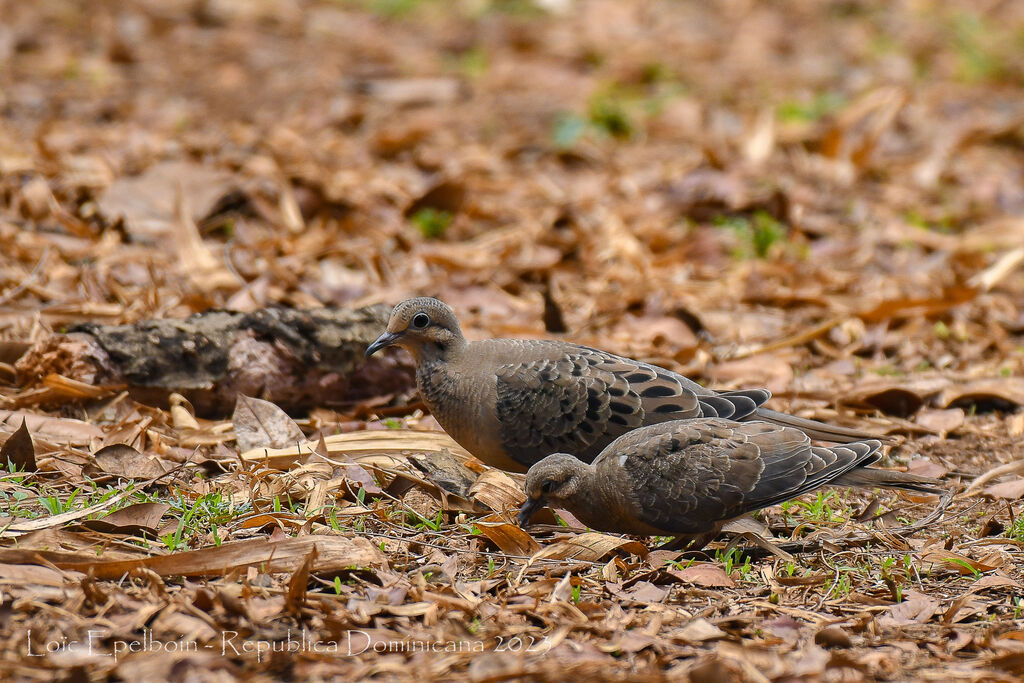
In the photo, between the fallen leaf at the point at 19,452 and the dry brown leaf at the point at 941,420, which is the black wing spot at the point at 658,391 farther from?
the fallen leaf at the point at 19,452

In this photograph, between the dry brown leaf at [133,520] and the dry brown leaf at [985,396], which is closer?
the dry brown leaf at [133,520]

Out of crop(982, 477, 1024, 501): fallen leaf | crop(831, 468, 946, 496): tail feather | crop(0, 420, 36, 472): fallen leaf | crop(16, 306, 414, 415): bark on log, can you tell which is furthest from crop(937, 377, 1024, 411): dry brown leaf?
crop(0, 420, 36, 472): fallen leaf

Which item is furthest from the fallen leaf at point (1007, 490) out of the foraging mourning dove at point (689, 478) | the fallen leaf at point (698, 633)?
A: the fallen leaf at point (698, 633)

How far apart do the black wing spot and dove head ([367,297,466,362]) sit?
94 cm

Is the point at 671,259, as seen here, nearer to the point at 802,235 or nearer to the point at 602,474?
the point at 802,235

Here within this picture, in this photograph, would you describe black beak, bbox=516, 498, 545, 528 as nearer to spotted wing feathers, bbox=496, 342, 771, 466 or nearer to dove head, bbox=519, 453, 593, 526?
dove head, bbox=519, 453, 593, 526

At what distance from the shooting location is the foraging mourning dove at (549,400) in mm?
5105

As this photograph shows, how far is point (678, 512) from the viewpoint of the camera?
14.7 feet

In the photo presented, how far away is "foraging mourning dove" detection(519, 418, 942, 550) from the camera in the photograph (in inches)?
176

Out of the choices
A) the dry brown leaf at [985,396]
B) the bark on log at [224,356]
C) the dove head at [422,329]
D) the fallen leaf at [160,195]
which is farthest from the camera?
the fallen leaf at [160,195]

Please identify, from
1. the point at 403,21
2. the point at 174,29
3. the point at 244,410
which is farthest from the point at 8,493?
the point at 403,21

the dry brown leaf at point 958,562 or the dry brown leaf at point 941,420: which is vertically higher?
the dry brown leaf at point 941,420

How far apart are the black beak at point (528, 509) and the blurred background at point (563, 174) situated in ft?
7.29

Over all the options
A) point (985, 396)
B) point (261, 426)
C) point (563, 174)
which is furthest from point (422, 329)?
point (563, 174)
